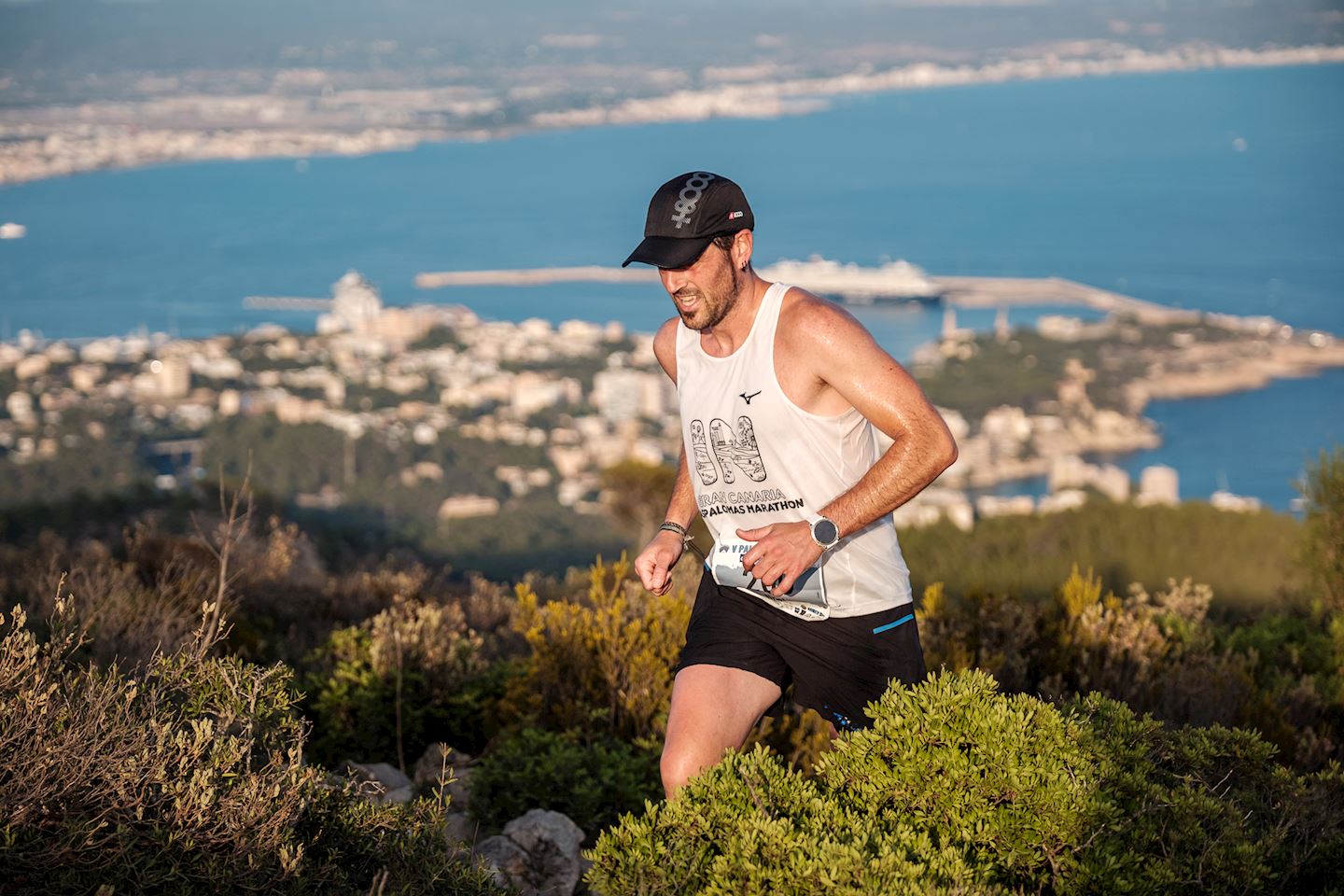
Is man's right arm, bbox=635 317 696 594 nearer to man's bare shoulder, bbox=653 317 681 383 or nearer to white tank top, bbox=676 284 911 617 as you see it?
man's bare shoulder, bbox=653 317 681 383

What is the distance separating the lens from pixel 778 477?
3.12 meters

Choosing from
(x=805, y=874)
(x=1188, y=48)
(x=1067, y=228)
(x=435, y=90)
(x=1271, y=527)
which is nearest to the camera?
(x=805, y=874)

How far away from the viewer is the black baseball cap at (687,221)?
299cm

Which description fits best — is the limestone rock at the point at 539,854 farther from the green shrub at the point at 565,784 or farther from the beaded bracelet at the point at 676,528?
the beaded bracelet at the point at 676,528

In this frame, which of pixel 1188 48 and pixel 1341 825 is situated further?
pixel 1188 48

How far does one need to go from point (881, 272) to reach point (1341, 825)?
6748 cm

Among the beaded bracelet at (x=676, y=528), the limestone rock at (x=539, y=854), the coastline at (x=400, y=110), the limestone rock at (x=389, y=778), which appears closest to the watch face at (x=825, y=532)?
the beaded bracelet at (x=676, y=528)

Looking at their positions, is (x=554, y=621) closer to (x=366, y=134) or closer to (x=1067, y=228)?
(x=1067, y=228)

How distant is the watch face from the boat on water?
6358 cm

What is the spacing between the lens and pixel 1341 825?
3.06 metres

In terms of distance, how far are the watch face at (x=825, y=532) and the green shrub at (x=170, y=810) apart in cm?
95

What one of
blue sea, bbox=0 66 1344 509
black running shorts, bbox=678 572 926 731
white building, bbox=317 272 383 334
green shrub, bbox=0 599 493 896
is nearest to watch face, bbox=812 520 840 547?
black running shorts, bbox=678 572 926 731

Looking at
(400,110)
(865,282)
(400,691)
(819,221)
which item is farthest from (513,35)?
(400,691)

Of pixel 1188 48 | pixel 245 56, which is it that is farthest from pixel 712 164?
pixel 1188 48
